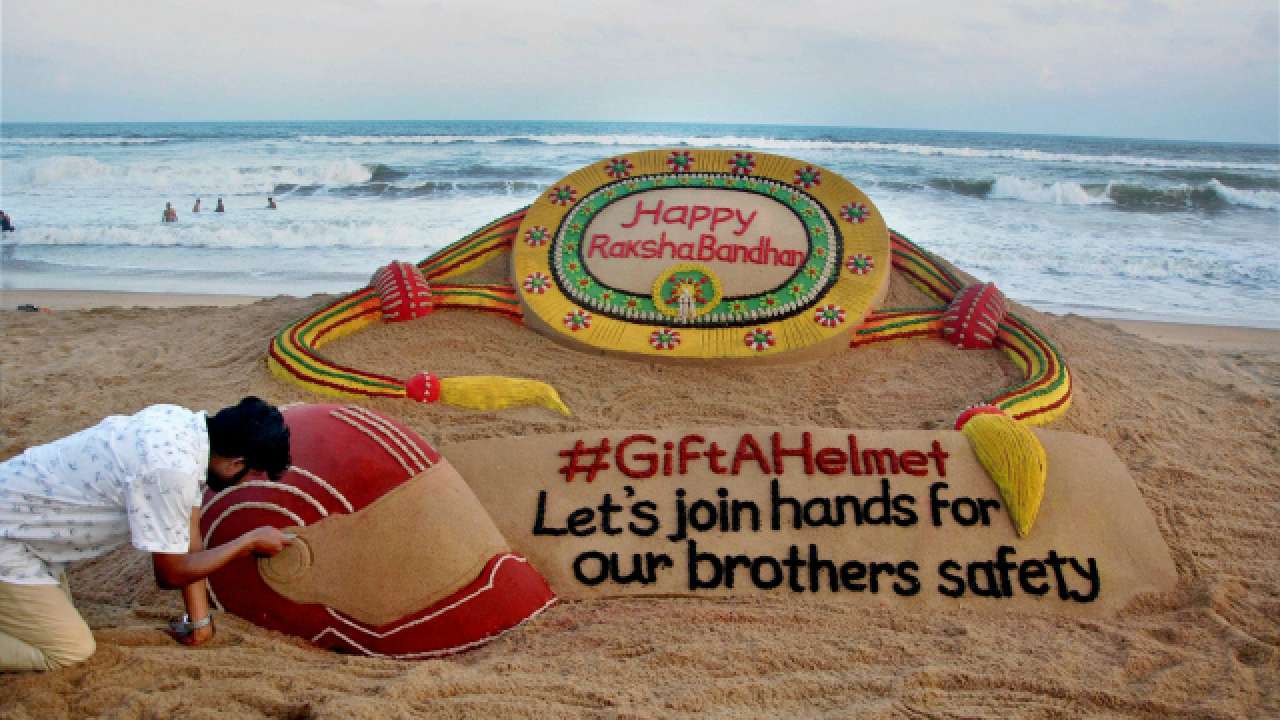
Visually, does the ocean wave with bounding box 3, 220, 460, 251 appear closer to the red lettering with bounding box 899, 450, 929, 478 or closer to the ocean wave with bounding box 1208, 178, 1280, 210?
the red lettering with bounding box 899, 450, 929, 478

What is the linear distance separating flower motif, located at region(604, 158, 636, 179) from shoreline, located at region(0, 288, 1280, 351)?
4290 millimetres

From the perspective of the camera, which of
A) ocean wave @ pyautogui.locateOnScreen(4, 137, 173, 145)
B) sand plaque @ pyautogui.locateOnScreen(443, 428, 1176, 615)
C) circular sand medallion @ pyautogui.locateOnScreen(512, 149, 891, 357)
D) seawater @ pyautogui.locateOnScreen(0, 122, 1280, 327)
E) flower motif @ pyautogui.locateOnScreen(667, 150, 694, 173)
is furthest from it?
ocean wave @ pyautogui.locateOnScreen(4, 137, 173, 145)

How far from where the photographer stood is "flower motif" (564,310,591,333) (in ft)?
18.5

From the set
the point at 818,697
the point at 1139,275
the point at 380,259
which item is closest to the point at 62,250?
the point at 380,259

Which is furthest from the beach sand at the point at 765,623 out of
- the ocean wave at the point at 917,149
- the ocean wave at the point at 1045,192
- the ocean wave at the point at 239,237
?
the ocean wave at the point at 917,149

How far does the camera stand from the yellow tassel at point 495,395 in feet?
16.3

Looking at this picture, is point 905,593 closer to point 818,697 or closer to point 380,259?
point 818,697

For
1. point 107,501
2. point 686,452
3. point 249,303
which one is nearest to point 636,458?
point 686,452

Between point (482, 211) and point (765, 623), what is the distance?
1344 cm

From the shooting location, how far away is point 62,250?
39.8 feet

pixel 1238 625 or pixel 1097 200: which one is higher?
pixel 1097 200

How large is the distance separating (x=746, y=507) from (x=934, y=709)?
1.18m

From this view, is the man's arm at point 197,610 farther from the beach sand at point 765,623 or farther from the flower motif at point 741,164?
the flower motif at point 741,164

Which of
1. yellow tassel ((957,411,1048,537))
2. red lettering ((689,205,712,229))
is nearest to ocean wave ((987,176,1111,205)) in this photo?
red lettering ((689,205,712,229))
